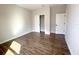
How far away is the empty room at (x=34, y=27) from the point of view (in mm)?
5332

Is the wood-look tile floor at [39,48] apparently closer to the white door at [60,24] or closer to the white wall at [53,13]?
the white door at [60,24]

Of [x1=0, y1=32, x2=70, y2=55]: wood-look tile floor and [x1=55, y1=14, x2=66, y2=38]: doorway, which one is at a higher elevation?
[x1=55, y1=14, x2=66, y2=38]: doorway

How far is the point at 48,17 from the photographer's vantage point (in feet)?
30.0

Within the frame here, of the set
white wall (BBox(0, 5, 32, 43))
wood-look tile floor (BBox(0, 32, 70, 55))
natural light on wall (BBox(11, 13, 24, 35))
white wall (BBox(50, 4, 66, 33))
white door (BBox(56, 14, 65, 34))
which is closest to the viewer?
wood-look tile floor (BBox(0, 32, 70, 55))

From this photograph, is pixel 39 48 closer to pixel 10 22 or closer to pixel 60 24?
pixel 10 22

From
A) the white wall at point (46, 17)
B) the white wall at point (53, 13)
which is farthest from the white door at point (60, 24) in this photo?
the white wall at point (46, 17)

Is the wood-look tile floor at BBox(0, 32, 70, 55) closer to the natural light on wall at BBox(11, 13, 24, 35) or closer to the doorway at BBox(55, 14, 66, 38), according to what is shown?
the natural light on wall at BBox(11, 13, 24, 35)

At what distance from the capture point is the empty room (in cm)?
533

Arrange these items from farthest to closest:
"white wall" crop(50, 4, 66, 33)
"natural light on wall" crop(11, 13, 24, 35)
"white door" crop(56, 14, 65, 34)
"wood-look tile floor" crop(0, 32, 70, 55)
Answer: "white wall" crop(50, 4, 66, 33) < "white door" crop(56, 14, 65, 34) < "natural light on wall" crop(11, 13, 24, 35) < "wood-look tile floor" crop(0, 32, 70, 55)

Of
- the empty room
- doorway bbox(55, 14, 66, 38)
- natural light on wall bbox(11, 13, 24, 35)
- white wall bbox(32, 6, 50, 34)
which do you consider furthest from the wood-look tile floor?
white wall bbox(32, 6, 50, 34)

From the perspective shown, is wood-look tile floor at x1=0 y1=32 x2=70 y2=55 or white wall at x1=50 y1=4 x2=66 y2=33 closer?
wood-look tile floor at x1=0 y1=32 x2=70 y2=55
